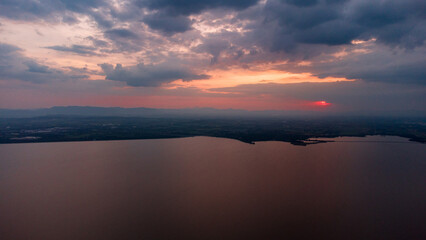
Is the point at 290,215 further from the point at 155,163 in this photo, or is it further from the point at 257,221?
the point at 155,163

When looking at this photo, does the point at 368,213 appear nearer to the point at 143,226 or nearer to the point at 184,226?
the point at 184,226

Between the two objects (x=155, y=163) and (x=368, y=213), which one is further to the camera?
(x=155, y=163)

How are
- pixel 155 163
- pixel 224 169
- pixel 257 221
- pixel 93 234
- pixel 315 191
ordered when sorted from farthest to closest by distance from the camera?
pixel 155 163 < pixel 224 169 < pixel 315 191 < pixel 257 221 < pixel 93 234

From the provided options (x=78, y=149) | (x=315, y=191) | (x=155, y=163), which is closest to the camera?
(x=315, y=191)

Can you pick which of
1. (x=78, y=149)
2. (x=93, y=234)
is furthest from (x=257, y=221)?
(x=78, y=149)

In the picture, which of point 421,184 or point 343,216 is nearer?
point 343,216

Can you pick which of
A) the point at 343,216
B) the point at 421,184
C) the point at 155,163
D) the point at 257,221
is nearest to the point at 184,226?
the point at 257,221
